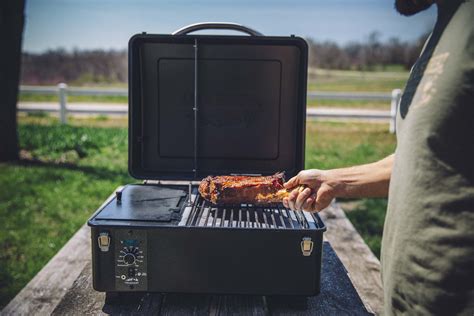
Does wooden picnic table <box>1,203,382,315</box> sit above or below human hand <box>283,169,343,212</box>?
below

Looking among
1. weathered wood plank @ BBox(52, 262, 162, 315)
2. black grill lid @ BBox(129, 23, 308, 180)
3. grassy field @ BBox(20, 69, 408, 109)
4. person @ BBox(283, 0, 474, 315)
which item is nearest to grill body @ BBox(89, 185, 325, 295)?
weathered wood plank @ BBox(52, 262, 162, 315)

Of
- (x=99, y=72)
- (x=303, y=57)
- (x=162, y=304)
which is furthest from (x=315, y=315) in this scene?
(x=99, y=72)

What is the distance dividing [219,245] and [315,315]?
0.45 metres

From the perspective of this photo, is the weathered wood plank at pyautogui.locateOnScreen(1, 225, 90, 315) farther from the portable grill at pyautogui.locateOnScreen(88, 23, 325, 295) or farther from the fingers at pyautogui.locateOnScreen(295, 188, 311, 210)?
the fingers at pyautogui.locateOnScreen(295, 188, 311, 210)

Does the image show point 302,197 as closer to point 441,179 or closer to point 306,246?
point 306,246

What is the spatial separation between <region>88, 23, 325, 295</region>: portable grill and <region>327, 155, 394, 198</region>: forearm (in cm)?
17

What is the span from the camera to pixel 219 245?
5.51 ft

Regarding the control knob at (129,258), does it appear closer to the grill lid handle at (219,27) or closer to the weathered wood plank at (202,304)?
the weathered wood plank at (202,304)

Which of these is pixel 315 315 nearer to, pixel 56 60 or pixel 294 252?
pixel 294 252

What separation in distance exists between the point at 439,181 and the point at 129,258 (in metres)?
1.02

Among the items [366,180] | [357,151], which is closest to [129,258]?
[366,180]

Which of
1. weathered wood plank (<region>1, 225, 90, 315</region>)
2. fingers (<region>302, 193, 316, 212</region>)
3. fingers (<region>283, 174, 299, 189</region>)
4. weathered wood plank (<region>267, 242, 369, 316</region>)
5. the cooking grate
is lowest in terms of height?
weathered wood plank (<region>1, 225, 90, 315</region>)

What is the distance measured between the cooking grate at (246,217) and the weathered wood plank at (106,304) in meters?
0.35

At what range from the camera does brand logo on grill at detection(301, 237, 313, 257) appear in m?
1.66
